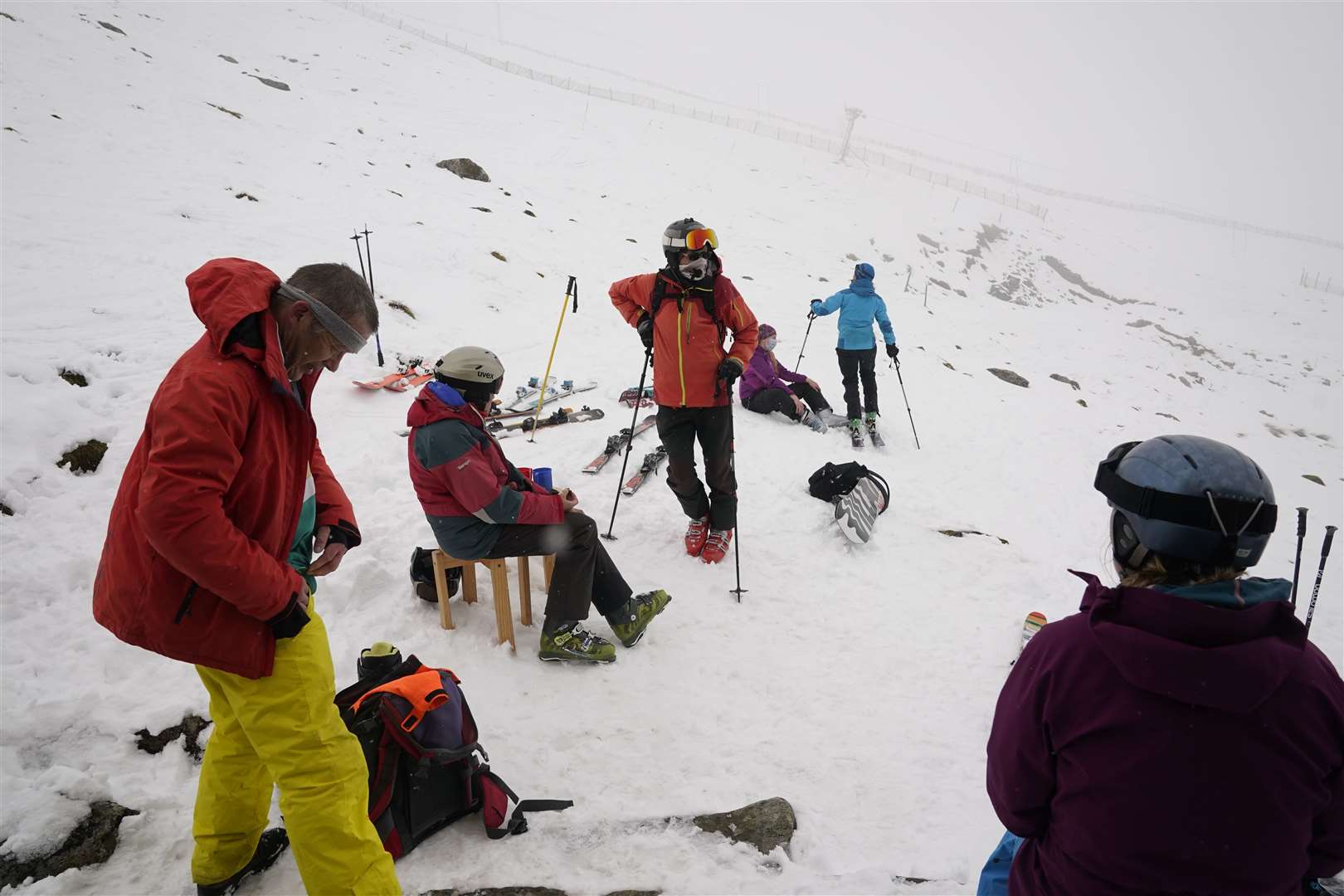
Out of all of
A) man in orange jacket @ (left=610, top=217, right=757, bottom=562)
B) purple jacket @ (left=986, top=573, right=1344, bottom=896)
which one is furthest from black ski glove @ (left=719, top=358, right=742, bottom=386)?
purple jacket @ (left=986, top=573, right=1344, bottom=896)

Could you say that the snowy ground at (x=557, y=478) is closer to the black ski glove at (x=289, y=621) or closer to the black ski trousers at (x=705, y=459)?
the black ski trousers at (x=705, y=459)

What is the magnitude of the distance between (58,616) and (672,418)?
14.8 feet

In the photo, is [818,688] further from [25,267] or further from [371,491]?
[25,267]

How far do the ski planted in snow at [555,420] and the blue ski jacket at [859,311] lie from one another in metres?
3.81

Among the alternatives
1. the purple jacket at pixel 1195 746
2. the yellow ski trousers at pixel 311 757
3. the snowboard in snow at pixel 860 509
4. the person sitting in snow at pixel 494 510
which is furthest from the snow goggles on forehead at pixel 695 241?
the purple jacket at pixel 1195 746

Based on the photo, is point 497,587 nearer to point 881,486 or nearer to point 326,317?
point 326,317

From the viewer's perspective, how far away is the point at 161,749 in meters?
3.38

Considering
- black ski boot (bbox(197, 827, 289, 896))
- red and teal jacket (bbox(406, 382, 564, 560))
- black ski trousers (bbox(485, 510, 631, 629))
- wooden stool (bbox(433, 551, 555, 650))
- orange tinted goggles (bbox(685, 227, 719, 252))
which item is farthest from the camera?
orange tinted goggles (bbox(685, 227, 719, 252))

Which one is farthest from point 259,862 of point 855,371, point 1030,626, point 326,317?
point 855,371

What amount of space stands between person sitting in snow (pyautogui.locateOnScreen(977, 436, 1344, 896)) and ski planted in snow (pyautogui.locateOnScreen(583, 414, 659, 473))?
5.82m

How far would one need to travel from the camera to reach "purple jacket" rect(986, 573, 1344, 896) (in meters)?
1.50

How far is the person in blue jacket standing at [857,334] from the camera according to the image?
9672 mm

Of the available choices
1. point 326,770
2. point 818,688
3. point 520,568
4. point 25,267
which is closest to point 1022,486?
point 818,688

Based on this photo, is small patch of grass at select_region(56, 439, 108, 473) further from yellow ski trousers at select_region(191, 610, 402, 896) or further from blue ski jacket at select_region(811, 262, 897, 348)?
blue ski jacket at select_region(811, 262, 897, 348)
